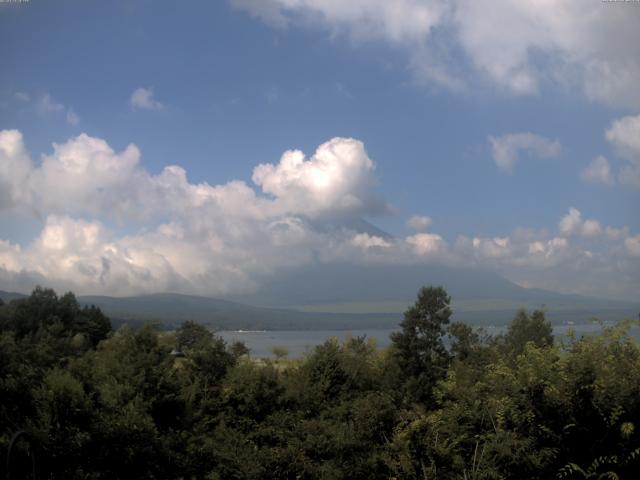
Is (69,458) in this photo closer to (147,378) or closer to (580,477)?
(147,378)

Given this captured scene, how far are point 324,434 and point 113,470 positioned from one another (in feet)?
13.4

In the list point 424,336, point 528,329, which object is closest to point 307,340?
point 528,329

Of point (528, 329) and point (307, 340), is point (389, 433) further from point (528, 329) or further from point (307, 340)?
point (307, 340)

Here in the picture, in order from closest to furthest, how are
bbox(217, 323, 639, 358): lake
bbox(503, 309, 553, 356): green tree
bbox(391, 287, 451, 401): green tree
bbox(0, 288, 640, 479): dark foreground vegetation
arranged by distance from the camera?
bbox(0, 288, 640, 479): dark foreground vegetation, bbox(217, 323, 639, 358): lake, bbox(391, 287, 451, 401): green tree, bbox(503, 309, 553, 356): green tree

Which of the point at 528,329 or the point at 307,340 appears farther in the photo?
the point at 307,340

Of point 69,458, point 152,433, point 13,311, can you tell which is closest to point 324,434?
point 152,433

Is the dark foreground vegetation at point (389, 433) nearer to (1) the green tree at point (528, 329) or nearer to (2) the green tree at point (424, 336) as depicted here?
(2) the green tree at point (424, 336)

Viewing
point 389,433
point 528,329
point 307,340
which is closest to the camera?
point 389,433

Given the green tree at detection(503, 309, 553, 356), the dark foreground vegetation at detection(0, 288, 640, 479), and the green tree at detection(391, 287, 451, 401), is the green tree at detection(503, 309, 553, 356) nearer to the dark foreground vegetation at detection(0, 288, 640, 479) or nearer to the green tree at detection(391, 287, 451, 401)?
the green tree at detection(391, 287, 451, 401)

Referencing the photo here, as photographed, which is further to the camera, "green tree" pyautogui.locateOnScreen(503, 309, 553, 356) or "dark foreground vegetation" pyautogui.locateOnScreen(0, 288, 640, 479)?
"green tree" pyautogui.locateOnScreen(503, 309, 553, 356)

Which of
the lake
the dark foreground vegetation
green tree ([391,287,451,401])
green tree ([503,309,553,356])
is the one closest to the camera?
the dark foreground vegetation

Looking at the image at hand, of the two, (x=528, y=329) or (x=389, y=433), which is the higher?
(x=389, y=433)

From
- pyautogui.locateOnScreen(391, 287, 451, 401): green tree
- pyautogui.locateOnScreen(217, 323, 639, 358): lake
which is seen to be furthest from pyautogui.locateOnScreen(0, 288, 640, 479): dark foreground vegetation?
pyautogui.locateOnScreen(391, 287, 451, 401): green tree

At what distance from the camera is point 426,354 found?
34188mm
